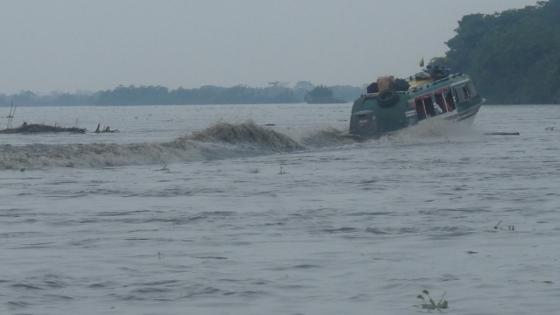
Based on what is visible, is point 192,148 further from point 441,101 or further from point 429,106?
point 441,101

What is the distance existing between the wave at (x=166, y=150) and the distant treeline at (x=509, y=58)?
75479mm

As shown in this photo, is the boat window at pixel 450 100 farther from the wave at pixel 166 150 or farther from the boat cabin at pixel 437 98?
the wave at pixel 166 150

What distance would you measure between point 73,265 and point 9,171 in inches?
573

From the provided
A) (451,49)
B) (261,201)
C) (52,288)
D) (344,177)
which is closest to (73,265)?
(52,288)

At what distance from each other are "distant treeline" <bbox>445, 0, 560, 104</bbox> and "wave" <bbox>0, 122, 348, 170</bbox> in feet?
248

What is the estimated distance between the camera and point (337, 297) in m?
9.90

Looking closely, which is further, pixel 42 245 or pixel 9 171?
pixel 9 171

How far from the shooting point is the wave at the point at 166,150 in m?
28.0

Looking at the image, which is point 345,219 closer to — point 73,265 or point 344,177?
point 73,265

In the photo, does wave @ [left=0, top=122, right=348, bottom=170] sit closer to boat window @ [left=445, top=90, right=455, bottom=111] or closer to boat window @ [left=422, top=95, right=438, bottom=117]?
boat window @ [left=422, top=95, right=438, bottom=117]

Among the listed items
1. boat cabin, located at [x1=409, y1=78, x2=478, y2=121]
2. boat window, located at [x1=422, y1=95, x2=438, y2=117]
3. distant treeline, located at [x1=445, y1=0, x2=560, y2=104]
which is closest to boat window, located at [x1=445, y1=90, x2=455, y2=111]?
boat cabin, located at [x1=409, y1=78, x2=478, y2=121]

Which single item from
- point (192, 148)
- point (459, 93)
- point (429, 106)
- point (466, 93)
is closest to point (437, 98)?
point (429, 106)

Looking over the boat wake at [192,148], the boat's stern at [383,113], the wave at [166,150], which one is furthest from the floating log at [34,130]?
the boat's stern at [383,113]

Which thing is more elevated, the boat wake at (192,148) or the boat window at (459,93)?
the boat window at (459,93)
